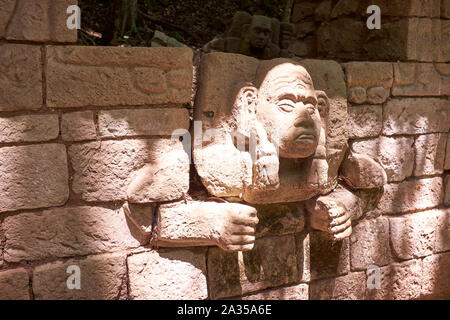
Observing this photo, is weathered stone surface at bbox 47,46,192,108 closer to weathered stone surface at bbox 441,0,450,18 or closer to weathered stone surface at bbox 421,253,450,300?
weathered stone surface at bbox 441,0,450,18

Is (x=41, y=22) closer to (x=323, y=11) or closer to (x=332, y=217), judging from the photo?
(x=332, y=217)

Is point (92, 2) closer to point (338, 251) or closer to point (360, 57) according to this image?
point (360, 57)

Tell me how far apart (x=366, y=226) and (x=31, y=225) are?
2.28m

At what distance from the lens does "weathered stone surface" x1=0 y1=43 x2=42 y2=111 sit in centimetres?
238

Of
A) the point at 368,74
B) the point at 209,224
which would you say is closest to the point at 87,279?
the point at 209,224

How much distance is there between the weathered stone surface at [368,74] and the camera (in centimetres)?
332

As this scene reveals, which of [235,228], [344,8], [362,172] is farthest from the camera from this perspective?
[344,8]

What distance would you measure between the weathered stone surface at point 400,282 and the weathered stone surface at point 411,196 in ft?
1.44

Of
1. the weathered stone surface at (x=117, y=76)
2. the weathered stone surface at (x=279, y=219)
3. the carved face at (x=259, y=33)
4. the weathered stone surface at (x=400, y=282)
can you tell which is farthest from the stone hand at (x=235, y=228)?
the carved face at (x=259, y=33)

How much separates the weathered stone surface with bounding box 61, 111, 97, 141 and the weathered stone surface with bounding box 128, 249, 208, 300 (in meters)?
0.74

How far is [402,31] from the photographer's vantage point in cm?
367

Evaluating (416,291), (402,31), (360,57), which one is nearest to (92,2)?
(360,57)

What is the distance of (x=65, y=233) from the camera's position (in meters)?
2.61

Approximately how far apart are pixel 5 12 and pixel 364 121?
2366 millimetres
